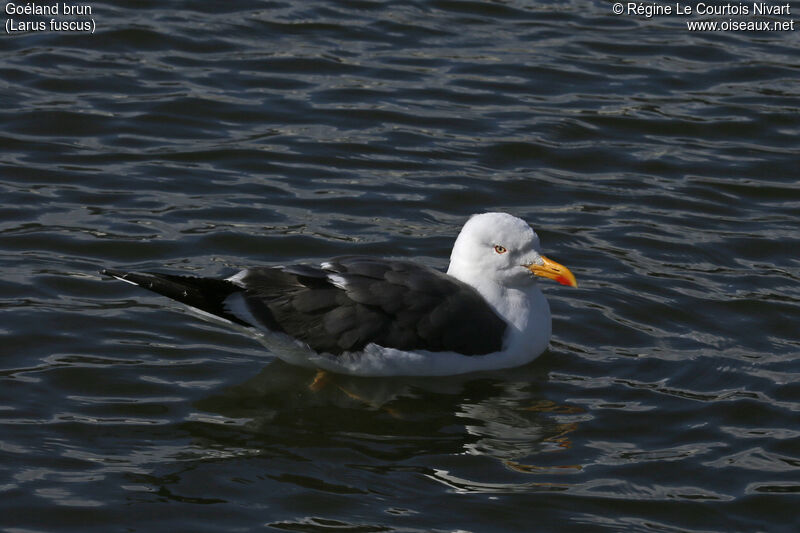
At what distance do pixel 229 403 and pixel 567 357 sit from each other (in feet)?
7.86

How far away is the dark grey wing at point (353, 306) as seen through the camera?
8.75 meters

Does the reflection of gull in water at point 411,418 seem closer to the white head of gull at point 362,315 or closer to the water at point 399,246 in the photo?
the water at point 399,246

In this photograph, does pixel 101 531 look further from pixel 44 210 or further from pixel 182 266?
pixel 44 210

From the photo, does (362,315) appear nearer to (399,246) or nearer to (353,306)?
(353,306)

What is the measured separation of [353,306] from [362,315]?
0.08 meters

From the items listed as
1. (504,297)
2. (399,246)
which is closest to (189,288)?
(504,297)

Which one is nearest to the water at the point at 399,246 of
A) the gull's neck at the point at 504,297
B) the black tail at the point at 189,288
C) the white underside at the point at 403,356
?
the white underside at the point at 403,356

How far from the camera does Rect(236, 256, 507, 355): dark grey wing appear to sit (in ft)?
A: 28.7

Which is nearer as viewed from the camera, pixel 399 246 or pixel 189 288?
pixel 189 288

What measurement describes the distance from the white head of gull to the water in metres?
0.25

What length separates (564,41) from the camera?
49.9ft

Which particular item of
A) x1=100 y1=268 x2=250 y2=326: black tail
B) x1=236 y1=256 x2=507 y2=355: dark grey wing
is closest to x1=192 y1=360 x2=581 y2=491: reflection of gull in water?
x1=236 y1=256 x2=507 y2=355: dark grey wing

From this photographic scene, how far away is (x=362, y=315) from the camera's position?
28.7 ft

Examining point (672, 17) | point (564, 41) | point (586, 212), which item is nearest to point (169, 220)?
point (586, 212)
